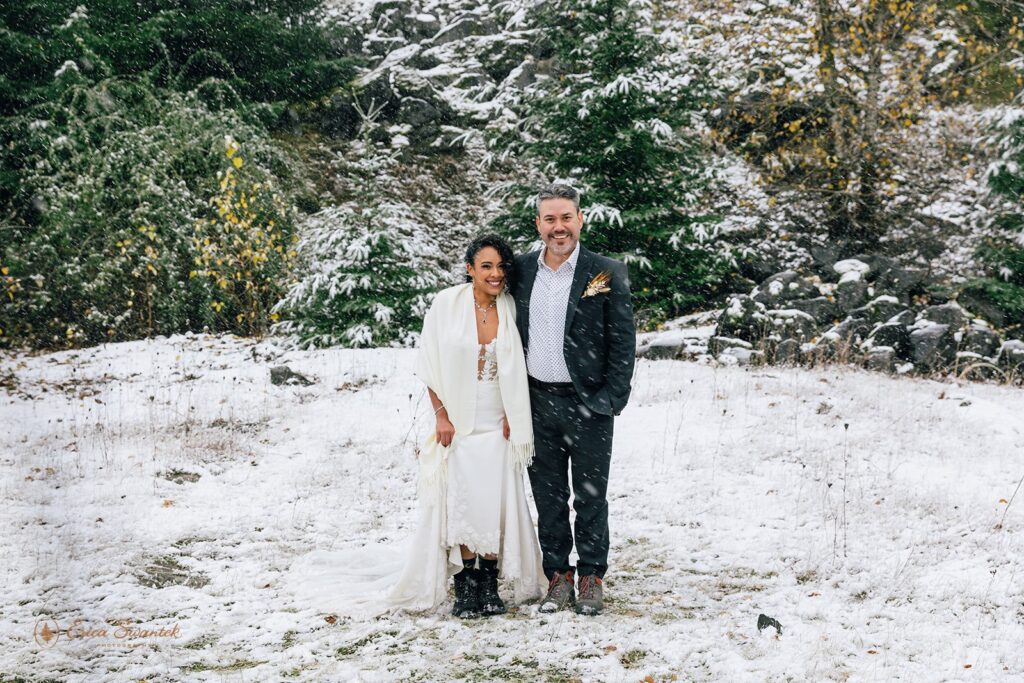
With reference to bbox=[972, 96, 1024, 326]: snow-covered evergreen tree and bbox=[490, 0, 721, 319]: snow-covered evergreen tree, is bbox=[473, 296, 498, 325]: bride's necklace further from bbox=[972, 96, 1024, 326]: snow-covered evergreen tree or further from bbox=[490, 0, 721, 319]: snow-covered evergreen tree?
bbox=[972, 96, 1024, 326]: snow-covered evergreen tree

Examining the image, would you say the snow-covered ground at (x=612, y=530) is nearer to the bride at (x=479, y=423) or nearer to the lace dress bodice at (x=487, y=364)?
the bride at (x=479, y=423)

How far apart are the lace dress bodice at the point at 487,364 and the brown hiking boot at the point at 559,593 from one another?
1102mm

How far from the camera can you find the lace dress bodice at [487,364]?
405 cm

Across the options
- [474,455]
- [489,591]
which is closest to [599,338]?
[474,455]

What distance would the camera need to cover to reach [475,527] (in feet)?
13.3

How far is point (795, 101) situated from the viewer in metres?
16.4

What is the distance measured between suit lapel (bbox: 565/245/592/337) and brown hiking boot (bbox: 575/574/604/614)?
129 cm

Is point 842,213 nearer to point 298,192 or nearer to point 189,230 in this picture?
point 298,192

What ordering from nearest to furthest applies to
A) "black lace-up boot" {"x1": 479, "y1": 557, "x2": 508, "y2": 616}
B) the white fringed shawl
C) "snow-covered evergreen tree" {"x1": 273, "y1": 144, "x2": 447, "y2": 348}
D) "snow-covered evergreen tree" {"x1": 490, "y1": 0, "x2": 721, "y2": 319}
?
1. the white fringed shawl
2. "black lace-up boot" {"x1": 479, "y1": 557, "x2": 508, "y2": 616}
3. "snow-covered evergreen tree" {"x1": 273, "y1": 144, "x2": 447, "y2": 348}
4. "snow-covered evergreen tree" {"x1": 490, "y1": 0, "x2": 721, "y2": 319}

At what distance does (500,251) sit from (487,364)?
58 cm

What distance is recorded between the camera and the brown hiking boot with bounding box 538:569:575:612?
13.4 feet

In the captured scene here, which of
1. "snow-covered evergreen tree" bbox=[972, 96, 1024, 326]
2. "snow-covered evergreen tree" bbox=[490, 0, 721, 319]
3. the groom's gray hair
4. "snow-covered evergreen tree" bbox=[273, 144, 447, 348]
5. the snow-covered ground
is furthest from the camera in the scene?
"snow-covered evergreen tree" bbox=[490, 0, 721, 319]

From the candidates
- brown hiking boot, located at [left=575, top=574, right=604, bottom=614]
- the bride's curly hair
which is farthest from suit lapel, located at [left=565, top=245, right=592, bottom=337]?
brown hiking boot, located at [left=575, top=574, right=604, bottom=614]

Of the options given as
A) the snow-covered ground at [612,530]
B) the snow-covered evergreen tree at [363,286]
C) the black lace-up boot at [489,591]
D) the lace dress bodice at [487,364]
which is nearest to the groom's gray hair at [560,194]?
the lace dress bodice at [487,364]
